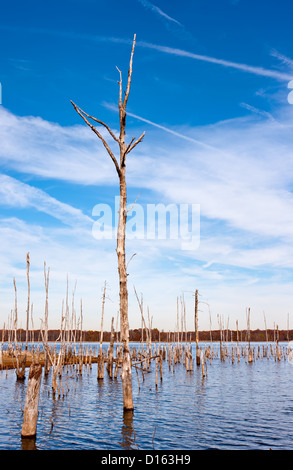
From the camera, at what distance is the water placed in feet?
38.3

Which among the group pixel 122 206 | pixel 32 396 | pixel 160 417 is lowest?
pixel 160 417

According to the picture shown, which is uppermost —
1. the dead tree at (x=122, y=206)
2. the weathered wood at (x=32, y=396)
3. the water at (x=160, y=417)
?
the dead tree at (x=122, y=206)

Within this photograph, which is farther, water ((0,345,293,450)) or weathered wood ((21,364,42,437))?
water ((0,345,293,450))

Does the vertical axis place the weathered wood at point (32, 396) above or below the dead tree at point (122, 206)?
below

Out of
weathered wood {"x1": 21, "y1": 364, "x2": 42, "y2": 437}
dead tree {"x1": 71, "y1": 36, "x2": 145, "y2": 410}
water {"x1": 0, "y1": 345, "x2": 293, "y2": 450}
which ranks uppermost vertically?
dead tree {"x1": 71, "y1": 36, "x2": 145, "y2": 410}

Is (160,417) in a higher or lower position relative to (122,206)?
lower

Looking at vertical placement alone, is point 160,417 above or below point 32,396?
below

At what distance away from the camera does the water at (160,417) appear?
460 inches

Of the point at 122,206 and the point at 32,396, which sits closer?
the point at 32,396

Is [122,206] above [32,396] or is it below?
above

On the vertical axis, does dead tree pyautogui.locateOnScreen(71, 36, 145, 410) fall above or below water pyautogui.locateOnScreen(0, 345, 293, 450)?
above

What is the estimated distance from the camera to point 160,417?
15.7 m
